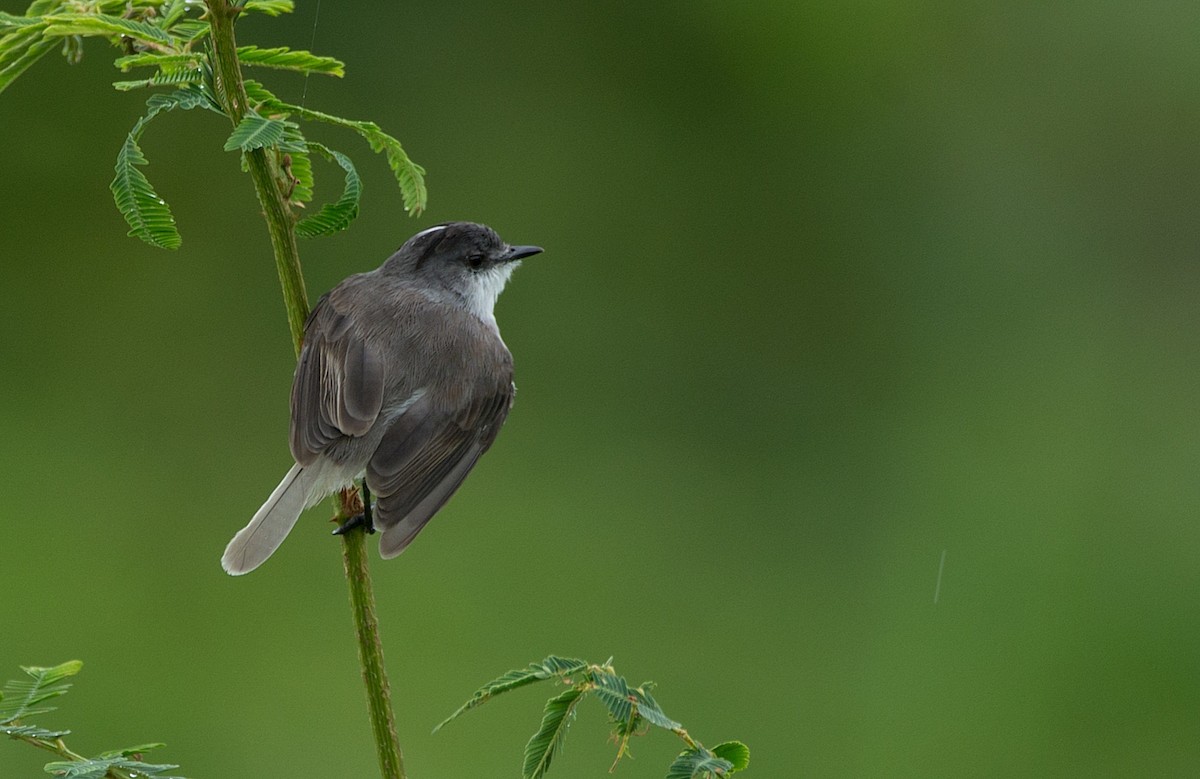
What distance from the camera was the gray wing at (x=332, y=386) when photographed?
269 centimetres

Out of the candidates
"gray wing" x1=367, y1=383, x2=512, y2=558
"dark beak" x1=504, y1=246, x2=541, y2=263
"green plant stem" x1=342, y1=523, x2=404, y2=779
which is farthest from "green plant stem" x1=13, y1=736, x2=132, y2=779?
"dark beak" x1=504, y1=246, x2=541, y2=263

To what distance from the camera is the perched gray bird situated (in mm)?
2686

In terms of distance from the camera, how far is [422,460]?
9.47 feet

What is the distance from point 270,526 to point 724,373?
4211 mm

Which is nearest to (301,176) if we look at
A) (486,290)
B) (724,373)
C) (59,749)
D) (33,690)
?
(33,690)

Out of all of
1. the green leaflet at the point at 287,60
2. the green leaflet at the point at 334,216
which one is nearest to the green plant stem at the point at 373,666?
the green leaflet at the point at 334,216

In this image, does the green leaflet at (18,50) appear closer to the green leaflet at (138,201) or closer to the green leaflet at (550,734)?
the green leaflet at (138,201)

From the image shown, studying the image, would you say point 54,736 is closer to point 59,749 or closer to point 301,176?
point 59,749

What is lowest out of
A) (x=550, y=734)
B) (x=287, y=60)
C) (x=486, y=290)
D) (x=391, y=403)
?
(x=550, y=734)

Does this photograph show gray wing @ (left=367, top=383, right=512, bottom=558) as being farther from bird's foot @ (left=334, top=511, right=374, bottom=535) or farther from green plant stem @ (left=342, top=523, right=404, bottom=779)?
green plant stem @ (left=342, top=523, right=404, bottom=779)

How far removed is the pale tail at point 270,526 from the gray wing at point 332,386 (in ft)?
0.16

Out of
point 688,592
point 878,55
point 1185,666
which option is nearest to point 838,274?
point 878,55

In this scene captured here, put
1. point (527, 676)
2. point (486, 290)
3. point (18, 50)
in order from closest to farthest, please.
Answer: point (527, 676), point (18, 50), point (486, 290)

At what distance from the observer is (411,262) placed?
3.48 meters
